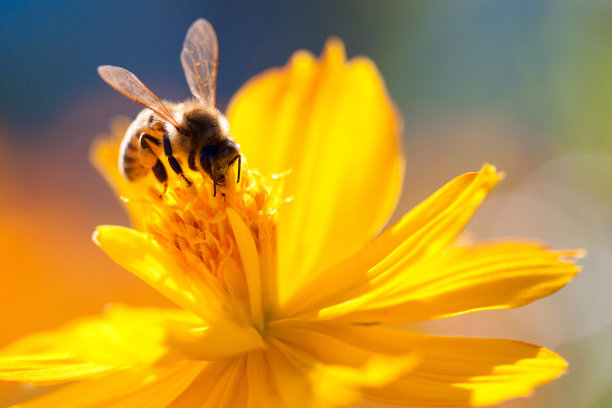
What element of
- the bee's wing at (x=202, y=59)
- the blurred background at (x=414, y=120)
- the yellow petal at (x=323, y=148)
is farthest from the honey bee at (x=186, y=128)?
the blurred background at (x=414, y=120)

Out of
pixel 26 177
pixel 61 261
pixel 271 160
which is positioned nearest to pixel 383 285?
pixel 271 160

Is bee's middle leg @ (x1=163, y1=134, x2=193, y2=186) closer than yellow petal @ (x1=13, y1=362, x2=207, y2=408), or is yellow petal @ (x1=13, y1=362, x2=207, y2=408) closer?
yellow petal @ (x1=13, y1=362, x2=207, y2=408)

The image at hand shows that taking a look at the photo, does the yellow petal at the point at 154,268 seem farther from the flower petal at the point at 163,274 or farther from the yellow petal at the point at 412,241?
the yellow petal at the point at 412,241

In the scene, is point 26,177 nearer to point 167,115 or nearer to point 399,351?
point 167,115

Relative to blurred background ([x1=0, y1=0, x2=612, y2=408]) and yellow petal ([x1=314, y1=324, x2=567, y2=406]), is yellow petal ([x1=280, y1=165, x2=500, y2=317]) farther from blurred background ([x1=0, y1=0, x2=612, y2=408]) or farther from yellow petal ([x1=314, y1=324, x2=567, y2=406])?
blurred background ([x1=0, y1=0, x2=612, y2=408])

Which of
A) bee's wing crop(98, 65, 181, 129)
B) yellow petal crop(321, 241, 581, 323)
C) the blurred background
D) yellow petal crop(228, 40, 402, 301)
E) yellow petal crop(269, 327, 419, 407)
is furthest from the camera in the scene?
the blurred background

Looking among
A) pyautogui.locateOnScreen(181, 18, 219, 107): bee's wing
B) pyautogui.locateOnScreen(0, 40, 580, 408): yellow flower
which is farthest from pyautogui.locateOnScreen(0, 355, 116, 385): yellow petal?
pyautogui.locateOnScreen(181, 18, 219, 107): bee's wing
